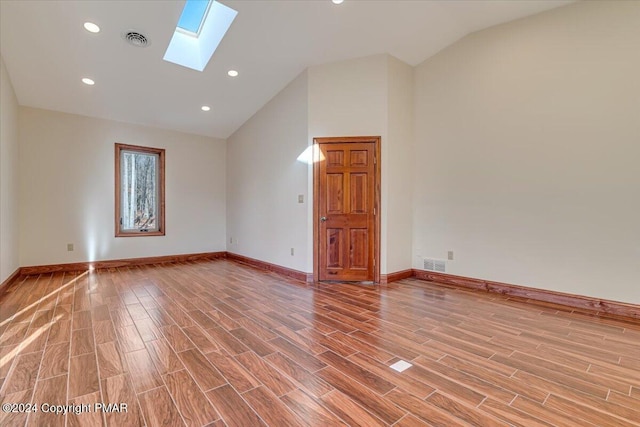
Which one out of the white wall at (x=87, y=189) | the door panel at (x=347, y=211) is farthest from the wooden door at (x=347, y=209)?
the white wall at (x=87, y=189)

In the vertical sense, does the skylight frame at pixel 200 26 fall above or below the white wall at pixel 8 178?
above

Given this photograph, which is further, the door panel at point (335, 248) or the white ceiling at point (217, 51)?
the door panel at point (335, 248)

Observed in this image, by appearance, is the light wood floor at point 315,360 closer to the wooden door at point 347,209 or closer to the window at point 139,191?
the wooden door at point 347,209

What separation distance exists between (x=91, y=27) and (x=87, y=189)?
2.90 meters

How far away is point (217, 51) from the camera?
3900 mm

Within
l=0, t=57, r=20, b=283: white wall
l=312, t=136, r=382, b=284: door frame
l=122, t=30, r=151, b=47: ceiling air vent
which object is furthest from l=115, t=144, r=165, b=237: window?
l=312, t=136, r=382, b=284: door frame

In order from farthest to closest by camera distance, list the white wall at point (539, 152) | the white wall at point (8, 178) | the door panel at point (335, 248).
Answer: the door panel at point (335, 248) → the white wall at point (8, 178) → the white wall at point (539, 152)

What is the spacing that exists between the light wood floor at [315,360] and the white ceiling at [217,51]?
299 centimetres

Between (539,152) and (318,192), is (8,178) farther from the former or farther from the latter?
(539,152)

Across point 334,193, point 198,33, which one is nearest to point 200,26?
point 198,33

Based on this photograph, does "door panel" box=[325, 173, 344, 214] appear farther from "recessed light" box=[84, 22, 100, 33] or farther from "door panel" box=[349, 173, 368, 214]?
"recessed light" box=[84, 22, 100, 33]

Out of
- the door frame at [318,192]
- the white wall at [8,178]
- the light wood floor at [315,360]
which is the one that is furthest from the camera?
the door frame at [318,192]

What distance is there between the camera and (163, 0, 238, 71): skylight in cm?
363

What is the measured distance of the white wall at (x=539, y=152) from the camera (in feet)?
9.82
